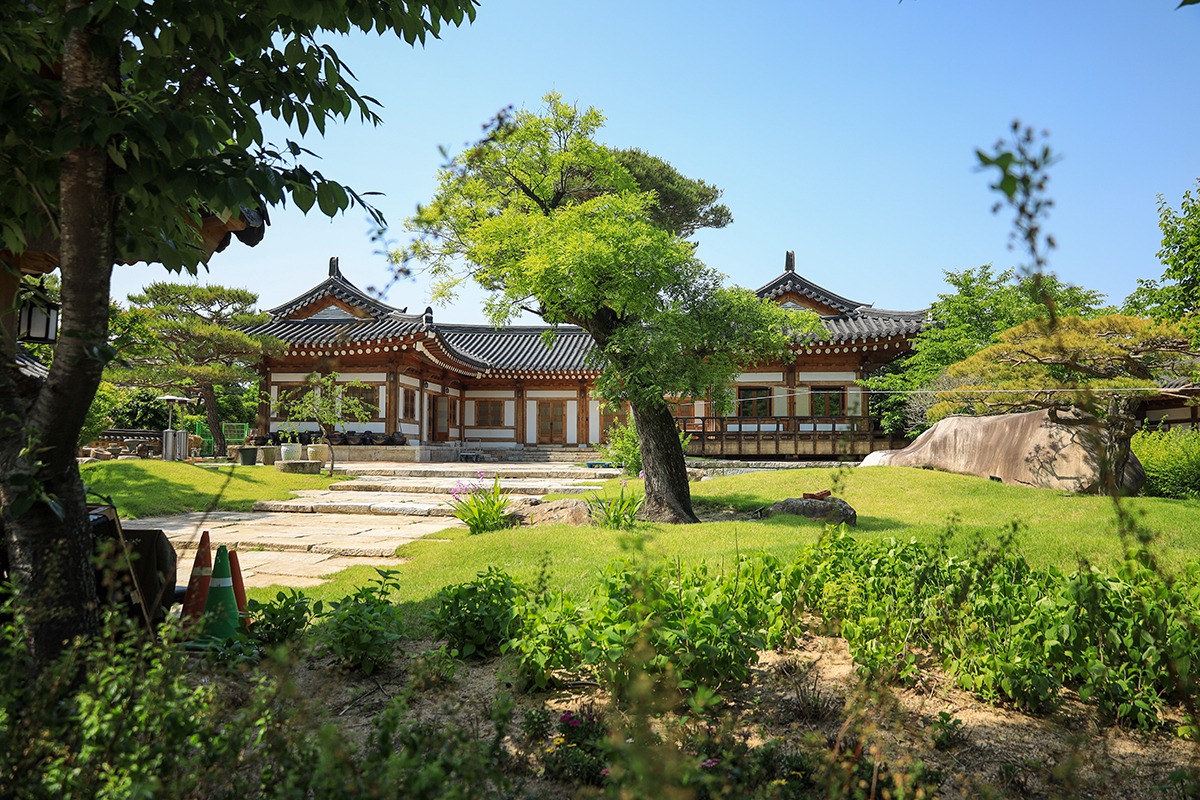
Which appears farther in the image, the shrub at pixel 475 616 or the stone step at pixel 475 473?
the stone step at pixel 475 473

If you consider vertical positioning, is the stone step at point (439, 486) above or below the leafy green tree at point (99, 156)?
below

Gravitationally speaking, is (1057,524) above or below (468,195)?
below

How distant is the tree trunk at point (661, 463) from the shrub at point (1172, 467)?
23.2 feet

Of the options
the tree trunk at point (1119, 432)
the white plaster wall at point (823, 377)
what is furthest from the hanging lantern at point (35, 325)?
the white plaster wall at point (823, 377)

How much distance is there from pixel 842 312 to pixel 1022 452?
13768mm

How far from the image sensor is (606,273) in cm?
838

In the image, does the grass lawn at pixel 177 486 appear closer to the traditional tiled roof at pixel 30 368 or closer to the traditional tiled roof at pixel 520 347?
the traditional tiled roof at pixel 30 368

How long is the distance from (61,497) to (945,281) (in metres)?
21.4

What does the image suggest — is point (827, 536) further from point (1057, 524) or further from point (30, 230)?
point (1057, 524)

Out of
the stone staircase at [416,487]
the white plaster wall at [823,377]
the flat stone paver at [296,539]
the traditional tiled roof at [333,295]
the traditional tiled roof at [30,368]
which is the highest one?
the traditional tiled roof at [333,295]

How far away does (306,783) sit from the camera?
5.37 feet

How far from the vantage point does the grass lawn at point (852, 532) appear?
5.33 metres

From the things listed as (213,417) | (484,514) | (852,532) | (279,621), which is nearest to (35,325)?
(279,621)

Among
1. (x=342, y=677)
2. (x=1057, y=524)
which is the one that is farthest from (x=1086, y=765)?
(x=1057, y=524)
